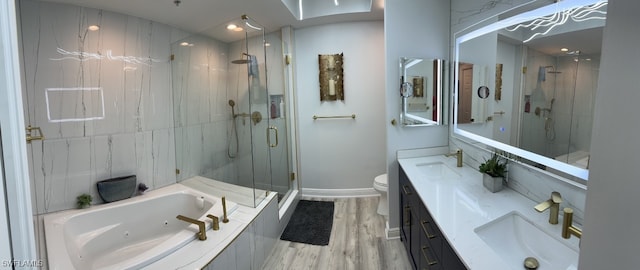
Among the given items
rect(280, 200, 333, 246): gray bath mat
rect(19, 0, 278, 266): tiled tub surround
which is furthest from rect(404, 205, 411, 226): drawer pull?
rect(19, 0, 278, 266): tiled tub surround

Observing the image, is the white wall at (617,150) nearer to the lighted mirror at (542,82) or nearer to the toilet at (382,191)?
the lighted mirror at (542,82)

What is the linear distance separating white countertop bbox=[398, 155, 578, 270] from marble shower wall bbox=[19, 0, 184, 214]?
2.57 meters

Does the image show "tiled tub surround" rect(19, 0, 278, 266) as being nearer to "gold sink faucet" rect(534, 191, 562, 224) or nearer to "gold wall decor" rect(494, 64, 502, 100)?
"gold wall decor" rect(494, 64, 502, 100)

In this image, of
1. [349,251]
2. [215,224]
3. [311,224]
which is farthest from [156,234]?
[349,251]

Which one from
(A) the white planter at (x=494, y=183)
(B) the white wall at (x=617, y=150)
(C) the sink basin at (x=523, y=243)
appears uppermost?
(B) the white wall at (x=617, y=150)

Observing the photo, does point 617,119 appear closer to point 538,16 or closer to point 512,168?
point 538,16

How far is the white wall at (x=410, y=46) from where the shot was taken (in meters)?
2.38

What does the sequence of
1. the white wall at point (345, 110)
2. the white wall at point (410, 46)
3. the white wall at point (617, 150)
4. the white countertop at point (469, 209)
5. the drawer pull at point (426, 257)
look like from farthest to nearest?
the white wall at point (345, 110), the white wall at point (410, 46), the drawer pull at point (426, 257), the white countertop at point (469, 209), the white wall at point (617, 150)

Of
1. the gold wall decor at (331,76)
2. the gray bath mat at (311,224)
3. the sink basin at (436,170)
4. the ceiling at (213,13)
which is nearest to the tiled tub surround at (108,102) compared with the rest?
the ceiling at (213,13)

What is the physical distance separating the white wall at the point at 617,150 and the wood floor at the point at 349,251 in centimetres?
201

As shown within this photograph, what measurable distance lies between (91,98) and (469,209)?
118 inches

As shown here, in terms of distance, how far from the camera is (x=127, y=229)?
7.75 feet

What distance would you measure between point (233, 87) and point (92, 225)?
1700 mm

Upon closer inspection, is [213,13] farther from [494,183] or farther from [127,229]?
[494,183]
